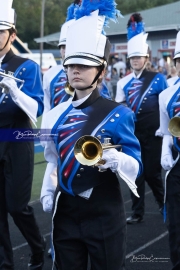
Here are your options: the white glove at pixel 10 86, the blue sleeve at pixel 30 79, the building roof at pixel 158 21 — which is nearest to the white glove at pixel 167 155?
the blue sleeve at pixel 30 79

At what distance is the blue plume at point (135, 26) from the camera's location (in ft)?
26.9

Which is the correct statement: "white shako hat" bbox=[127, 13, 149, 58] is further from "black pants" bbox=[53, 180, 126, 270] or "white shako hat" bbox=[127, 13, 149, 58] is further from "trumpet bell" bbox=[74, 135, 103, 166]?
"trumpet bell" bbox=[74, 135, 103, 166]

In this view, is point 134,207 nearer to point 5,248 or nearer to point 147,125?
point 147,125

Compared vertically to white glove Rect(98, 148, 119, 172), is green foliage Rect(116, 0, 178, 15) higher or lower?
higher

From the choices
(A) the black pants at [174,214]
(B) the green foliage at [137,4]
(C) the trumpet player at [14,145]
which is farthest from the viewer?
(B) the green foliage at [137,4]

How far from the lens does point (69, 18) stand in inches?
261

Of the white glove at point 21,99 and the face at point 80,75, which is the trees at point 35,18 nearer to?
the white glove at point 21,99

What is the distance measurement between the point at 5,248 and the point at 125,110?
6.26ft

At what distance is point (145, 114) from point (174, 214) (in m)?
2.95

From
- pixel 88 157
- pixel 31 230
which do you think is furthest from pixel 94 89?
pixel 31 230

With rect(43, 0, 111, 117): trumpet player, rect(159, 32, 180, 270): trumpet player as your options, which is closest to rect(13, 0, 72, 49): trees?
rect(43, 0, 111, 117): trumpet player

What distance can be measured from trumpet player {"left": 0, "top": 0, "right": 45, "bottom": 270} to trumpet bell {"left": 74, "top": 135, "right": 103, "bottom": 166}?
1534mm

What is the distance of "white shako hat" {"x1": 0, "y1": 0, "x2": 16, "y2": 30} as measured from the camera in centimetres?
487

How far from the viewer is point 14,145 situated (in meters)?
4.88
